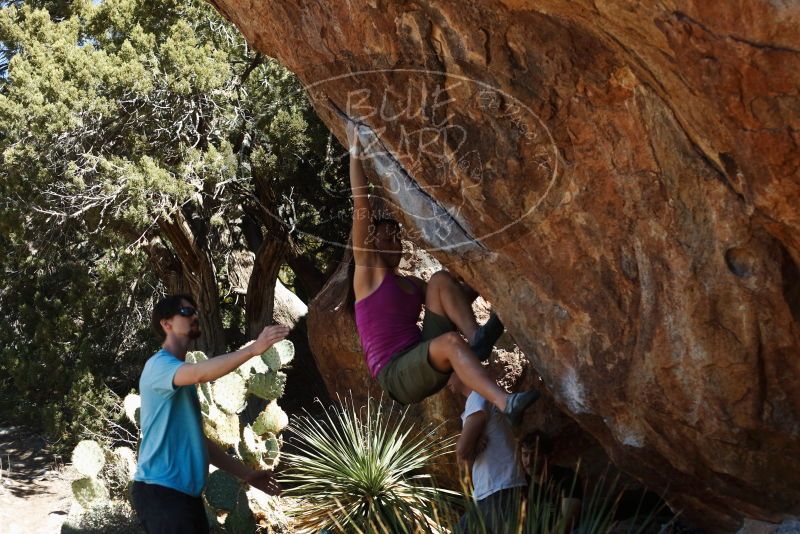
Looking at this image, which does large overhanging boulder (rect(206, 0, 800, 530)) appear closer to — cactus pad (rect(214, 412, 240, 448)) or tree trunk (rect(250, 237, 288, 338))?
cactus pad (rect(214, 412, 240, 448))

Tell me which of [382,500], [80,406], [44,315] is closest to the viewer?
[382,500]

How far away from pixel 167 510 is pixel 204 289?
8662 millimetres

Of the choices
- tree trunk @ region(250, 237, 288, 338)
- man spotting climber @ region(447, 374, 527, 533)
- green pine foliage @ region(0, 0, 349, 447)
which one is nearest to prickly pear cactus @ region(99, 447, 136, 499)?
green pine foliage @ region(0, 0, 349, 447)

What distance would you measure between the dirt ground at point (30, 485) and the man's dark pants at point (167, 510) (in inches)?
254

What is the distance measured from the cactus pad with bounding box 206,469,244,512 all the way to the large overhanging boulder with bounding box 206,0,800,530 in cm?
333

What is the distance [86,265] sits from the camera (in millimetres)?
14219

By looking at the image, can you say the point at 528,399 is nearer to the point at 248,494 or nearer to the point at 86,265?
the point at 248,494

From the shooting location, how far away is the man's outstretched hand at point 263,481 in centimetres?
582

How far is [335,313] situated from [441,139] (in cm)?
456

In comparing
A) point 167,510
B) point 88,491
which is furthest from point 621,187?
point 88,491

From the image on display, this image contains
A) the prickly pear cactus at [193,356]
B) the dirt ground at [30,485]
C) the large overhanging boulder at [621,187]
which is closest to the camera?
the large overhanging boulder at [621,187]

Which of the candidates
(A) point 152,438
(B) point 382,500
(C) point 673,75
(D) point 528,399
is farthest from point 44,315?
(C) point 673,75

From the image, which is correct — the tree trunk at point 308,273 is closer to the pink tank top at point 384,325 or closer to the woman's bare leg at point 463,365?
the pink tank top at point 384,325

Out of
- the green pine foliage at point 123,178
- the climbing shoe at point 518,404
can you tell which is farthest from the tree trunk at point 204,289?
the climbing shoe at point 518,404
